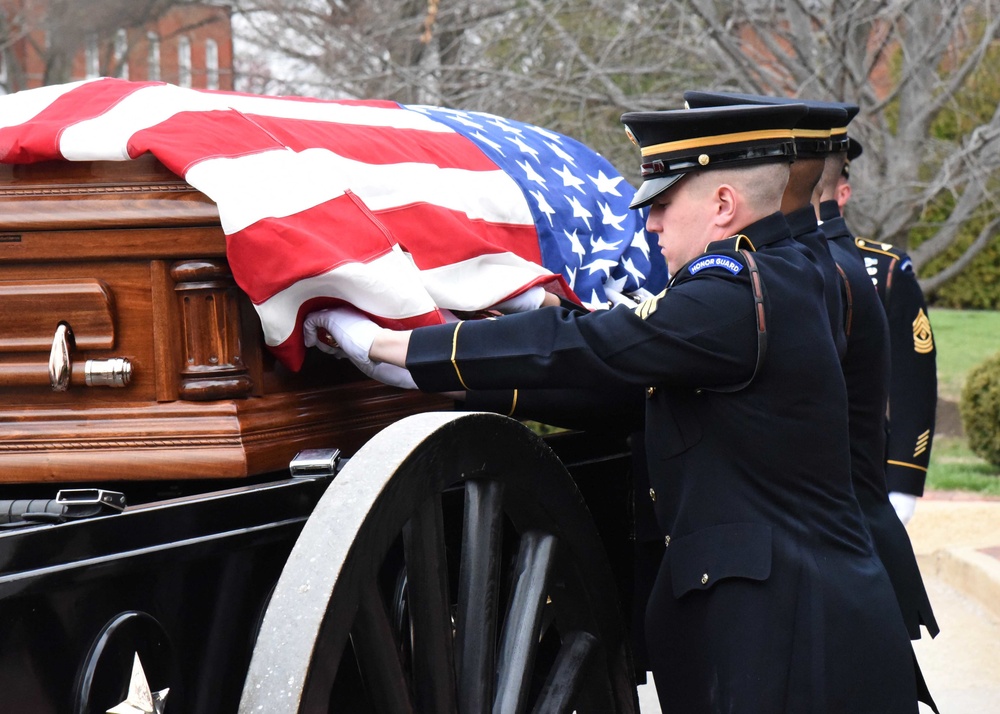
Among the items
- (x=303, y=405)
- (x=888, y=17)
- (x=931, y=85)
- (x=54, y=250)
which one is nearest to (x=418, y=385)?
(x=303, y=405)

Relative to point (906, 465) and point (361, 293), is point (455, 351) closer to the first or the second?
point (361, 293)

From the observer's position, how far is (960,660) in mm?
4664

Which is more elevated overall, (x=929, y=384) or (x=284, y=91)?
(x=284, y=91)

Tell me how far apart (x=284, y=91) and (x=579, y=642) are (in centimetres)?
741

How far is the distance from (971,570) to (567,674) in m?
3.99

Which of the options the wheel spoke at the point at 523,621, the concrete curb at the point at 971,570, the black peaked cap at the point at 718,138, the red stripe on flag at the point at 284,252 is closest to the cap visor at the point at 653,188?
the black peaked cap at the point at 718,138

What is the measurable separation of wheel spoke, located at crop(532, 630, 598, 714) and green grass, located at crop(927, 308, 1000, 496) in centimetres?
579

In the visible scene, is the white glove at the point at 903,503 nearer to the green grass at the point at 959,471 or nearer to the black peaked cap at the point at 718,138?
the black peaked cap at the point at 718,138

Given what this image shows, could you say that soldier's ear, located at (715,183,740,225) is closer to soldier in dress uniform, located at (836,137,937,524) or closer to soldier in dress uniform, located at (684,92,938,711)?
soldier in dress uniform, located at (684,92,938,711)

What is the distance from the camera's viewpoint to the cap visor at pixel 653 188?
2.10m

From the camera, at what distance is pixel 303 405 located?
2137mm

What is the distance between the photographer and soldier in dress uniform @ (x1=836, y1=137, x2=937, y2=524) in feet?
13.6

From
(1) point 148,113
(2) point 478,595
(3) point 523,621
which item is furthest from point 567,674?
(1) point 148,113

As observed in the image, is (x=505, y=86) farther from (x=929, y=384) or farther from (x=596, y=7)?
(x=929, y=384)
